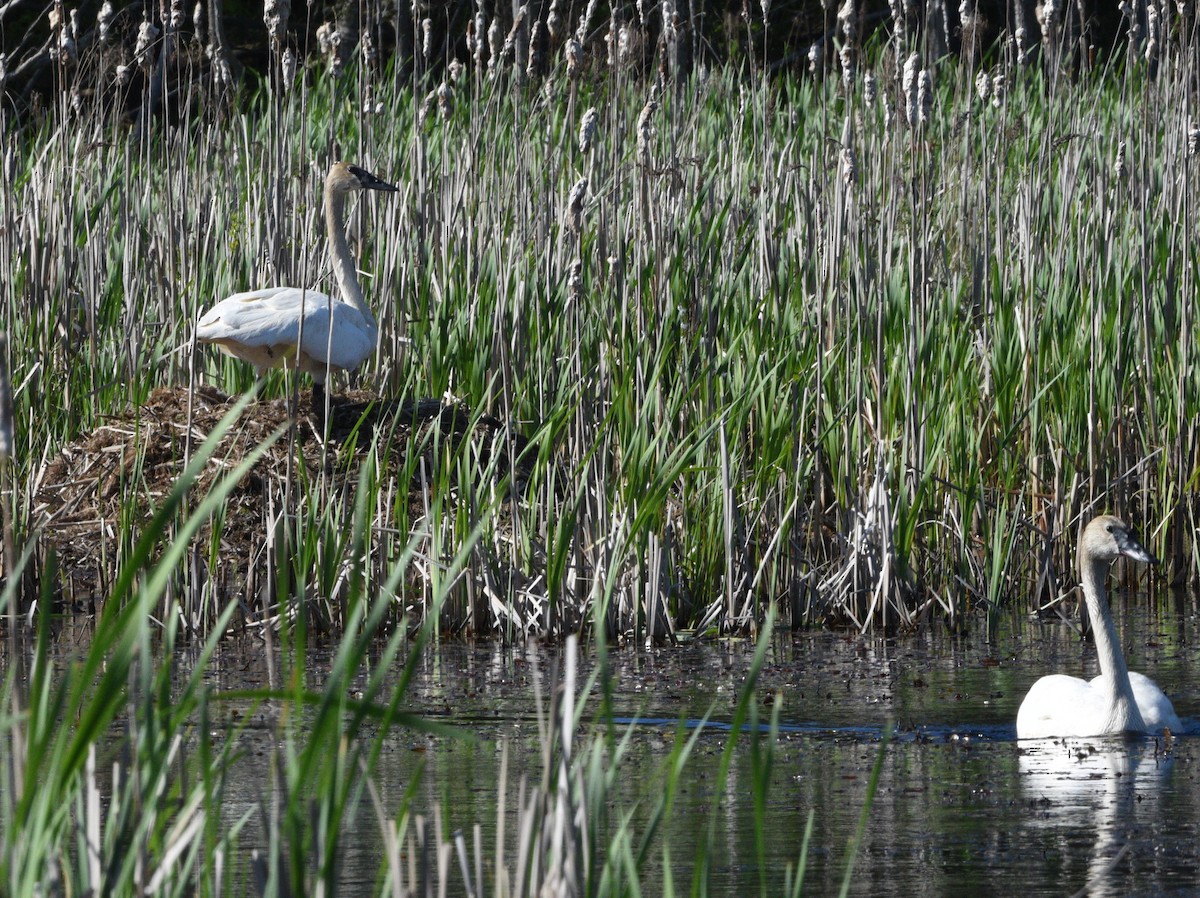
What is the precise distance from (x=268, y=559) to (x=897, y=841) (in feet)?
9.12

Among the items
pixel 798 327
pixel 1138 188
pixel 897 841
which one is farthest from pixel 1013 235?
Result: pixel 897 841

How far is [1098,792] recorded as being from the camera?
13.0 feet

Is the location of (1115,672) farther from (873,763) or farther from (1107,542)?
(873,763)

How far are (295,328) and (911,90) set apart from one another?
2.21m

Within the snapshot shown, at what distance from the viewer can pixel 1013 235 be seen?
7.33 meters

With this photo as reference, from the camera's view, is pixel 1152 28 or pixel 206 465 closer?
pixel 206 465

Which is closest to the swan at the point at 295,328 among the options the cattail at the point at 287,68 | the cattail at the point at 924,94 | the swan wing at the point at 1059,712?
the cattail at the point at 287,68

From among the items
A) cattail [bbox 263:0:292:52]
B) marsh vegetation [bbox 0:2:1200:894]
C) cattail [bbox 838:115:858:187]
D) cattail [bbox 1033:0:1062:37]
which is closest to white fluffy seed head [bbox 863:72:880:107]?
marsh vegetation [bbox 0:2:1200:894]

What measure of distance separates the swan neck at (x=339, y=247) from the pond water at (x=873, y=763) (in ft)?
6.02

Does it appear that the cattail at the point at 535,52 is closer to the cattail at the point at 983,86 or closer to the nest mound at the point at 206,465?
the nest mound at the point at 206,465

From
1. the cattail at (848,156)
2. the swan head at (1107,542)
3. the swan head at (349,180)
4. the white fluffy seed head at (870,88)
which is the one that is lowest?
the swan head at (1107,542)

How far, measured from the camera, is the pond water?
3252 millimetres

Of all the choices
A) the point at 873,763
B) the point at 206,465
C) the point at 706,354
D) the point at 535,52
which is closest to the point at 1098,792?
the point at 873,763

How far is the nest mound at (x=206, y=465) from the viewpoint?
6.32m
